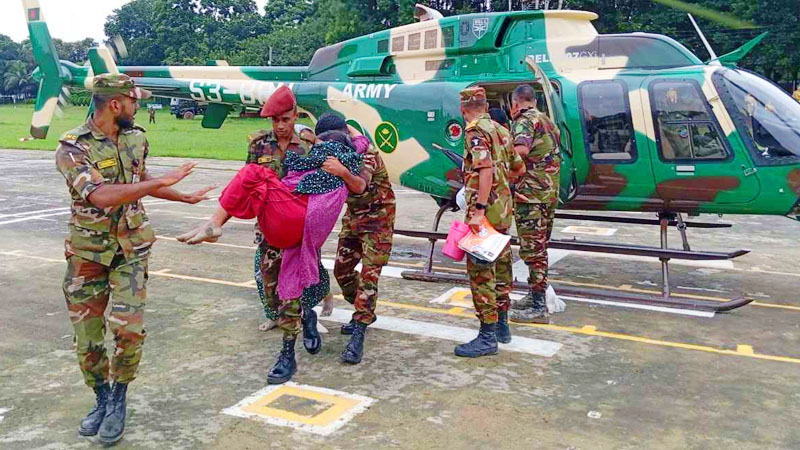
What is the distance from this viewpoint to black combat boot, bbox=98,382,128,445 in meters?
3.83

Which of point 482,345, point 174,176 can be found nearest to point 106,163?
point 174,176

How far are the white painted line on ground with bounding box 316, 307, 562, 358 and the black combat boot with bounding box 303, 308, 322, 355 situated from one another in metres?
0.77

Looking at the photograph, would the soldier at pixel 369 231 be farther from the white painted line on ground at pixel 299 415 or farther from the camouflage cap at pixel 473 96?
the camouflage cap at pixel 473 96

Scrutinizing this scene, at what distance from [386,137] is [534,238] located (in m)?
2.90

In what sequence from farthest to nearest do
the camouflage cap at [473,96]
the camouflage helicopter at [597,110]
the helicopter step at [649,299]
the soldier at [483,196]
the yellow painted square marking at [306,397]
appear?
1. the camouflage helicopter at [597,110]
2. the helicopter step at [649,299]
3. the camouflage cap at [473,96]
4. the soldier at [483,196]
5. the yellow painted square marking at [306,397]

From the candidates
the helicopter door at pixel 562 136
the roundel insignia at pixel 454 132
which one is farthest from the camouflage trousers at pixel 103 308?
the roundel insignia at pixel 454 132

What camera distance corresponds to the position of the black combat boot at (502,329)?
5.54 metres

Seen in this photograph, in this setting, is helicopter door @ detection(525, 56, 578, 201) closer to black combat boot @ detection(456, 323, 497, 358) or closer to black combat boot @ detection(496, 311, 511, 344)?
black combat boot @ detection(496, 311, 511, 344)

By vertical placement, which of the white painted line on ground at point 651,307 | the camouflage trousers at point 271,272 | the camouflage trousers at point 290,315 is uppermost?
the camouflage trousers at point 271,272

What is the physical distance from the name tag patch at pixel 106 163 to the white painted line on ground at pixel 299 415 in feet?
5.27

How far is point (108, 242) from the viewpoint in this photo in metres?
3.81

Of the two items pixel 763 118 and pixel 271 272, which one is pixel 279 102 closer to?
pixel 271 272

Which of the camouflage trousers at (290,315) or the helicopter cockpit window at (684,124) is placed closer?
the camouflage trousers at (290,315)

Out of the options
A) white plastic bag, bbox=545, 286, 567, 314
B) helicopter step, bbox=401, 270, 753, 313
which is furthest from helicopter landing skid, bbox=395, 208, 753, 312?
white plastic bag, bbox=545, 286, 567, 314
